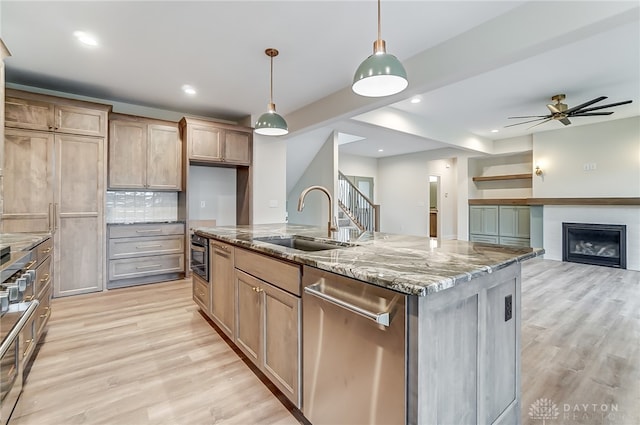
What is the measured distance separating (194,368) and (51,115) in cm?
354

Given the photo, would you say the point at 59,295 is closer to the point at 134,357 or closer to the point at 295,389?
the point at 134,357

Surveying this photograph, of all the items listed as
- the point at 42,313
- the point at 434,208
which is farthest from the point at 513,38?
the point at 434,208

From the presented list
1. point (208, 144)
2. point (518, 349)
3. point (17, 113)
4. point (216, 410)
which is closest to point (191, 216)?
point (208, 144)

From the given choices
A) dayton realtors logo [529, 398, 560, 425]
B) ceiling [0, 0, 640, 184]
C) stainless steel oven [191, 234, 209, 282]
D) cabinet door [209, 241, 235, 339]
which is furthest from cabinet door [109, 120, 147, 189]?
dayton realtors logo [529, 398, 560, 425]

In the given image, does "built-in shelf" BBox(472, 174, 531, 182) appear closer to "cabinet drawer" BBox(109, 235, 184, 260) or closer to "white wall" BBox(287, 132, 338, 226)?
"white wall" BBox(287, 132, 338, 226)

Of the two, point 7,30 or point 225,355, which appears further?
point 7,30

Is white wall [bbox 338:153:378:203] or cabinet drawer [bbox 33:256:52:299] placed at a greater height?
→ white wall [bbox 338:153:378:203]

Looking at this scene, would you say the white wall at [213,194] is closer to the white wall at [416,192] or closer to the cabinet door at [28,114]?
the cabinet door at [28,114]

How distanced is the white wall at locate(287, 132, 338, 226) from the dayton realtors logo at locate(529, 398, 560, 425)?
4683 mm

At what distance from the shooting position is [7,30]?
2.71 metres

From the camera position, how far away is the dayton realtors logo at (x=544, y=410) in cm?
172

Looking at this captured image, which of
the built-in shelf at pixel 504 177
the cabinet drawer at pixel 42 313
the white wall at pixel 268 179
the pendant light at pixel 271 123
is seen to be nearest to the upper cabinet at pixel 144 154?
the white wall at pixel 268 179

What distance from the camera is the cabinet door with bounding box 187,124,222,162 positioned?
464 centimetres

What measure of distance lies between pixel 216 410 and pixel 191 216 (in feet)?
12.6
